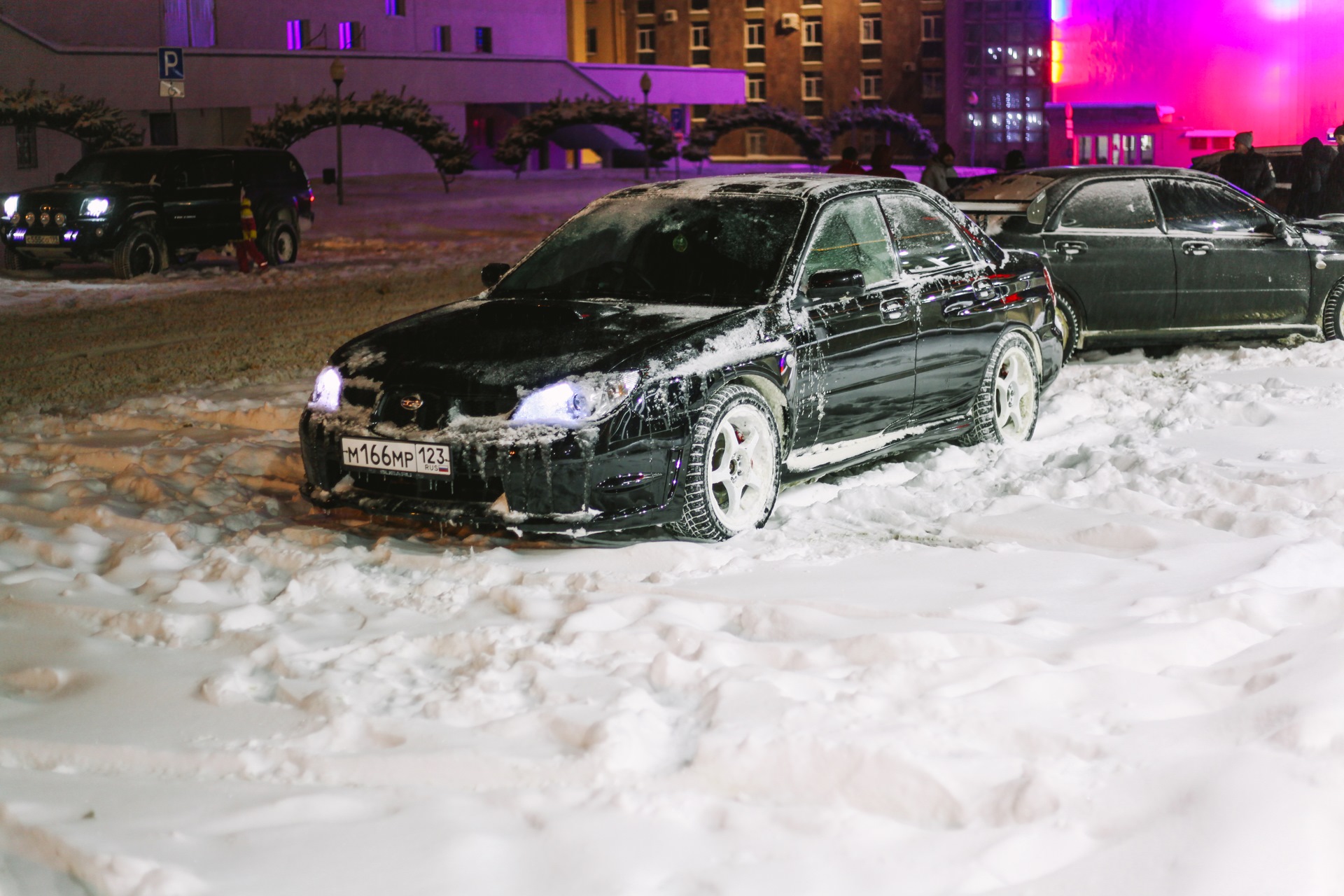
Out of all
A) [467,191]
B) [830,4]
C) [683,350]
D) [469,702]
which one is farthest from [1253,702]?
[830,4]

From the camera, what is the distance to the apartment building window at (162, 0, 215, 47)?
156 feet

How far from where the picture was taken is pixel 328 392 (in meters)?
6.19

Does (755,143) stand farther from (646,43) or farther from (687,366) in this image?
(687,366)

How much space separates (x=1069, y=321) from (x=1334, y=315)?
93.9 inches

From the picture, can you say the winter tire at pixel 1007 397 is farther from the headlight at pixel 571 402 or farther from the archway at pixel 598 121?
the archway at pixel 598 121

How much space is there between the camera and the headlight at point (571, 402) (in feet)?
18.4

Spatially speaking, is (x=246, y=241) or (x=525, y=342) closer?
(x=525, y=342)

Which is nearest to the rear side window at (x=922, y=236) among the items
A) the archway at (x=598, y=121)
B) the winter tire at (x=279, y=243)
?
the winter tire at (x=279, y=243)

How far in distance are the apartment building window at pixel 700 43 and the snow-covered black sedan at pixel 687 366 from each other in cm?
8161

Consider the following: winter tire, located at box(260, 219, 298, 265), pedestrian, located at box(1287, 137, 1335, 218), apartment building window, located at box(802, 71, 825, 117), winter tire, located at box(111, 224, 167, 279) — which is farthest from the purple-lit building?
pedestrian, located at box(1287, 137, 1335, 218)

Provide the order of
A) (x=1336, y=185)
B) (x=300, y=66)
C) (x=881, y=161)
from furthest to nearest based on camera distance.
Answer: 1. (x=300, y=66)
2. (x=1336, y=185)
3. (x=881, y=161)

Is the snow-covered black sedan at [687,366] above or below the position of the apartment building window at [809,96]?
below

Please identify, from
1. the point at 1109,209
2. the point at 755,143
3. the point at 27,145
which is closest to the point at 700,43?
the point at 755,143

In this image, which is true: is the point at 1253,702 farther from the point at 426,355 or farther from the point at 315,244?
the point at 315,244
